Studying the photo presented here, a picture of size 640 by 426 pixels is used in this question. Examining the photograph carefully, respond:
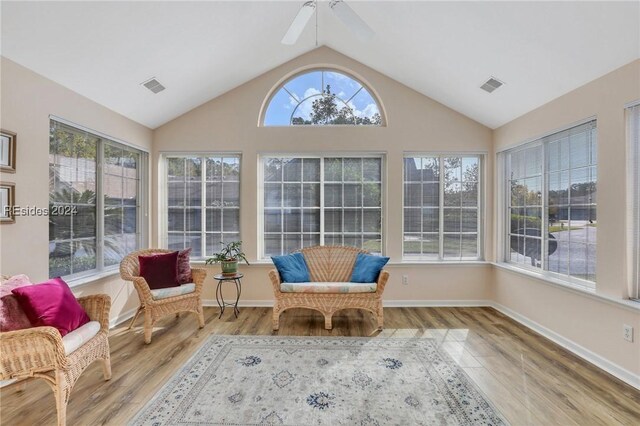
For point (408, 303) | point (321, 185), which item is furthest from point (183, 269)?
point (408, 303)

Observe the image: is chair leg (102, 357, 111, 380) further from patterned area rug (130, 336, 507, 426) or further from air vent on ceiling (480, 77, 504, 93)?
air vent on ceiling (480, 77, 504, 93)

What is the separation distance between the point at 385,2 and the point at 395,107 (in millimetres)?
1585

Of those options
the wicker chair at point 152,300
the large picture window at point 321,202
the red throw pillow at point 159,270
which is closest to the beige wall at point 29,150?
the wicker chair at point 152,300

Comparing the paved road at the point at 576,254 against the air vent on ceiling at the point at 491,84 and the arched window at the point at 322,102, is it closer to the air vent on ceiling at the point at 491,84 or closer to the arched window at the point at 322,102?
the air vent on ceiling at the point at 491,84

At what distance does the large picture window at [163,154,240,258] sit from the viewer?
446 centimetres

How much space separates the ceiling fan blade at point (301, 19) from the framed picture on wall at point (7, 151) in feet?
7.69

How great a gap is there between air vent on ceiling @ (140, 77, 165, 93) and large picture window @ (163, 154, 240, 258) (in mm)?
1099

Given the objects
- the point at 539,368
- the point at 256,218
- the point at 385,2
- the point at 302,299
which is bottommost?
the point at 539,368

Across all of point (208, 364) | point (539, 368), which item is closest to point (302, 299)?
point (208, 364)

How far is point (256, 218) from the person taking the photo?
4383mm

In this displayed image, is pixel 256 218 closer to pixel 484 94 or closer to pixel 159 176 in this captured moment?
pixel 159 176

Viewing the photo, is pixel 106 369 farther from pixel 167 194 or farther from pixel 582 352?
pixel 582 352

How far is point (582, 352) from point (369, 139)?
333 cm

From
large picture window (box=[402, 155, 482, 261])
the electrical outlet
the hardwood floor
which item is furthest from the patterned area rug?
large picture window (box=[402, 155, 482, 261])
